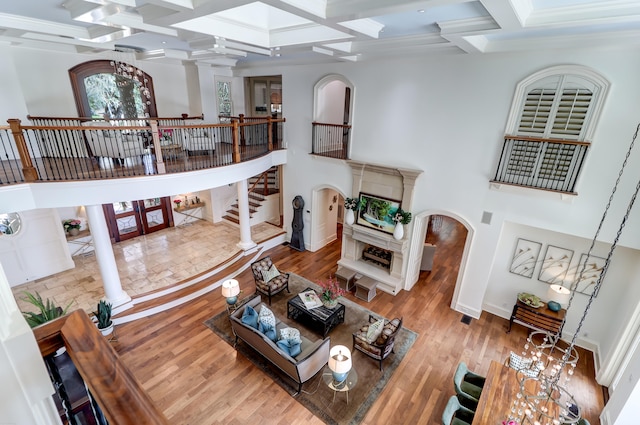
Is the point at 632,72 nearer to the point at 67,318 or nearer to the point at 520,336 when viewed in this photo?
the point at 520,336

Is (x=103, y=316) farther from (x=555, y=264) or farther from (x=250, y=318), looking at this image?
(x=555, y=264)

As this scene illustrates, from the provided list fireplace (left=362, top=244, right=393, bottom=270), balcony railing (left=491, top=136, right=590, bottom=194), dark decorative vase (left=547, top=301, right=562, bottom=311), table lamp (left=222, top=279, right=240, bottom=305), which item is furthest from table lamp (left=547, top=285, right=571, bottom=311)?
table lamp (left=222, top=279, right=240, bottom=305)

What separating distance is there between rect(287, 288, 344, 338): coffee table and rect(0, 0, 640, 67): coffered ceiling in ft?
17.1

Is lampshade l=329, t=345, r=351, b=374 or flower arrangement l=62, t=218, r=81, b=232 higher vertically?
flower arrangement l=62, t=218, r=81, b=232

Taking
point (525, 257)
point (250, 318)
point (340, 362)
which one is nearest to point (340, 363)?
point (340, 362)

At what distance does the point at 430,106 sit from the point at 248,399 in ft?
22.0

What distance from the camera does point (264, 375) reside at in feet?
18.7

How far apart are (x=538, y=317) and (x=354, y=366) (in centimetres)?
406

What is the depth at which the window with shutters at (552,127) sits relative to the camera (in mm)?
5133

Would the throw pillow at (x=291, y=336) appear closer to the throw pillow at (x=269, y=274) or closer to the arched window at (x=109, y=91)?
the throw pillow at (x=269, y=274)

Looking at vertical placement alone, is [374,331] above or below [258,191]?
below

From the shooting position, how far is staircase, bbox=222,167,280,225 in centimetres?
1117

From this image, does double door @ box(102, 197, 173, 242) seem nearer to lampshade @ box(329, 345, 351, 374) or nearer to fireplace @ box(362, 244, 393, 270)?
fireplace @ box(362, 244, 393, 270)

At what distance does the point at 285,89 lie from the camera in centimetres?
906
